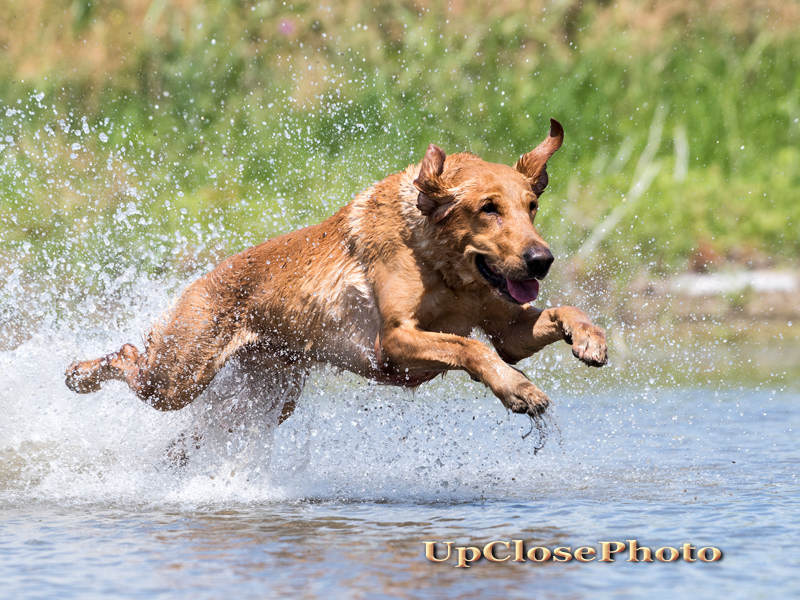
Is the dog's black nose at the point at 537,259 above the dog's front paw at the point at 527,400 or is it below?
above

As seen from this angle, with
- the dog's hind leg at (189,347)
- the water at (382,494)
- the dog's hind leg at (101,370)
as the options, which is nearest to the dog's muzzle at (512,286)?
the water at (382,494)

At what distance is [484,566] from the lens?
375 cm

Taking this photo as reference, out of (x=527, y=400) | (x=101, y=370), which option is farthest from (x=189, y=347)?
(x=527, y=400)

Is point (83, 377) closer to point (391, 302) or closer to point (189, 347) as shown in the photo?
point (189, 347)

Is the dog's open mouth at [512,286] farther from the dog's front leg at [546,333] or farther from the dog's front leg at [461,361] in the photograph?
the dog's front leg at [461,361]

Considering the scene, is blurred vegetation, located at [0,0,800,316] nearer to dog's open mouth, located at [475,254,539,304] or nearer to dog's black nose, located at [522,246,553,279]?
dog's open mouth, located at [475,254,539,304]

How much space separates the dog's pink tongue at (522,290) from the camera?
4648mm

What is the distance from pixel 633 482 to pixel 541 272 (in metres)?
1.28

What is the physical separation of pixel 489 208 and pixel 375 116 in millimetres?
6476

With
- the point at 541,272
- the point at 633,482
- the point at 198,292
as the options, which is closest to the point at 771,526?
the point at 633,482

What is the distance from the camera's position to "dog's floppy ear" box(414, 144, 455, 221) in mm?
4812

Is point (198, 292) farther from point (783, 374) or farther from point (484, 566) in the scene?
point (783, 374)

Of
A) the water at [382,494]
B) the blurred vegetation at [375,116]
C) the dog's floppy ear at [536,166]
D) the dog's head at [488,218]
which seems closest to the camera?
the water at [382,494]

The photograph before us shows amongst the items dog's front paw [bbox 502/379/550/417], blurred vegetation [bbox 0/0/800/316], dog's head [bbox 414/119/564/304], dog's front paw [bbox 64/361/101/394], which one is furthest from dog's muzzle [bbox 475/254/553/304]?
blurred vegetation [bbox 0/0/800/316]
